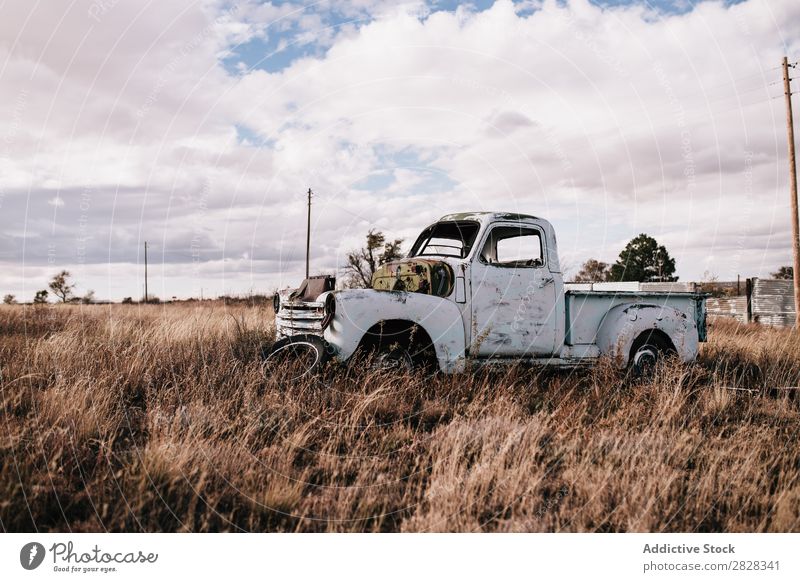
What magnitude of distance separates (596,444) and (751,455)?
111 cm

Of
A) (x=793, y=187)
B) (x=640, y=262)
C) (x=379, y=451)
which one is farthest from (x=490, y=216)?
(x=640, y=262)

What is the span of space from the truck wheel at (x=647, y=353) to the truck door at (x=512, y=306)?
125 centimetres

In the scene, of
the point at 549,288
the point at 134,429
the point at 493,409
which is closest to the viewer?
the point at 134,429

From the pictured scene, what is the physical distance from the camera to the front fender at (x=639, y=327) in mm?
6090

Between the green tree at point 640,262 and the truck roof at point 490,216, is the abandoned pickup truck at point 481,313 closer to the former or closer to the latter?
the truck roof at point 490,216

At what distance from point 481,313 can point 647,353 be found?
2442 mm

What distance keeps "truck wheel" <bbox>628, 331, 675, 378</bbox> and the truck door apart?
1.25 m

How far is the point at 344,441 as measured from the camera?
13.6ft

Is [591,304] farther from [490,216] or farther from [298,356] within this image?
[298,356]

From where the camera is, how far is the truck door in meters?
5.50

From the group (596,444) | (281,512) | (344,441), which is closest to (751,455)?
(596,444)
